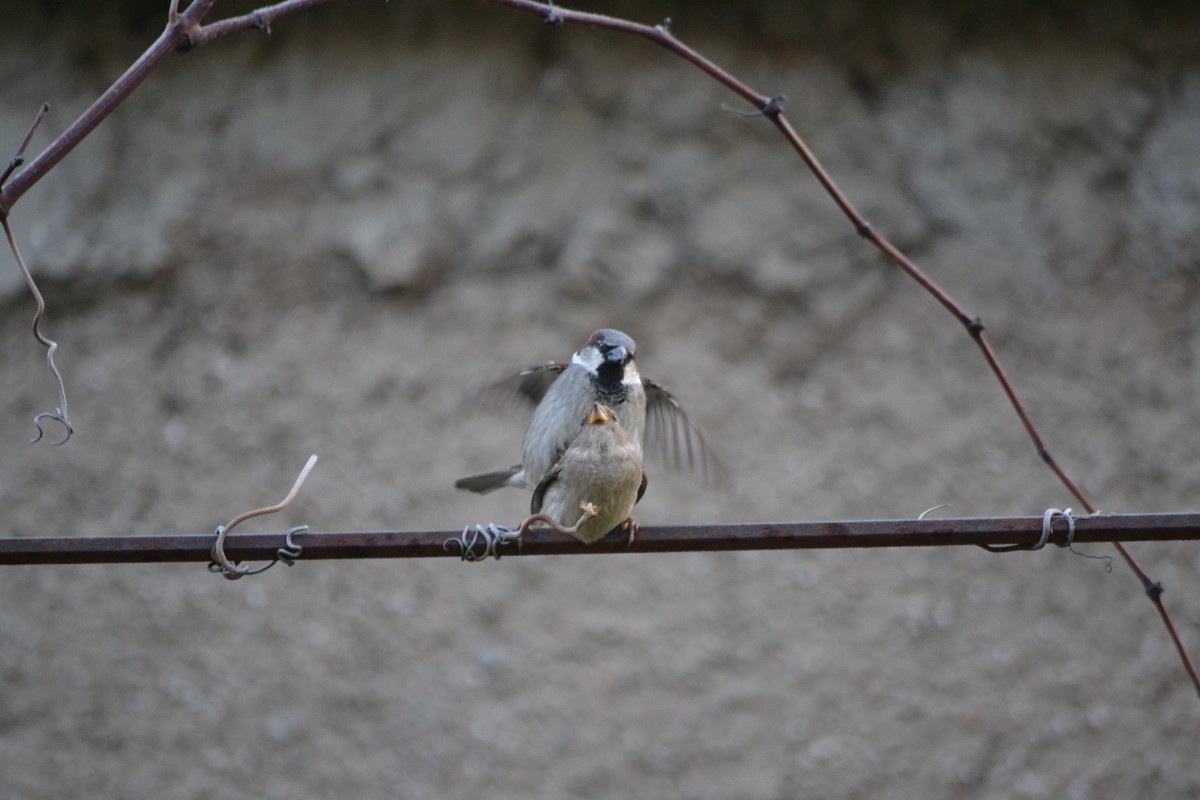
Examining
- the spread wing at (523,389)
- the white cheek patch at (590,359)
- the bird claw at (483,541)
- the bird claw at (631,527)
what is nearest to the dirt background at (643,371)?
the spread wing at (523,389)

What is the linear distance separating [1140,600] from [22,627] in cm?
241

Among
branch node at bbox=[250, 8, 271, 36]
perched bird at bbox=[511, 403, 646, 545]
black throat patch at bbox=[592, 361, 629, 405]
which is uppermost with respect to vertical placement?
black throat patch at bbox=[592, 361, 629, 405]

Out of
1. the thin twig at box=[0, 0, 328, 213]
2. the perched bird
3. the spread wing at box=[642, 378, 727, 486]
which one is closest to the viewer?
the thin twig at box=[0, 0, 328, 213]

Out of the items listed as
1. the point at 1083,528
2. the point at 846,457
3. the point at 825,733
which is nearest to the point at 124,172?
the point at 846,457

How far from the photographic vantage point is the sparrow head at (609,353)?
188 centimetres

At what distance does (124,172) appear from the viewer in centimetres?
273

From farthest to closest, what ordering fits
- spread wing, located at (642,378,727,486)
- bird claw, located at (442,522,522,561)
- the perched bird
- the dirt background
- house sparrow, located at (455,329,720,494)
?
the dirt background
spread wing, located at (642,378,727,486)
house sparrow, located at (455,329,720,494)
the perched bird
bird claw, located at (442,522,522,561)

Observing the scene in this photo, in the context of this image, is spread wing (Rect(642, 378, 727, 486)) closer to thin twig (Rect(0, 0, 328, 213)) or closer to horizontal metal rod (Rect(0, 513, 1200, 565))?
horizontal metal rod (Rect(0, 513, 1200, 565))

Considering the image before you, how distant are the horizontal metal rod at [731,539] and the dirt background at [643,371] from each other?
1.36 meters

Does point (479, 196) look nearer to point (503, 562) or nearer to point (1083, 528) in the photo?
point (503, 562)

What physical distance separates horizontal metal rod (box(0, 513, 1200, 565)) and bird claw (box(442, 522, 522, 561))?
0.08 ft

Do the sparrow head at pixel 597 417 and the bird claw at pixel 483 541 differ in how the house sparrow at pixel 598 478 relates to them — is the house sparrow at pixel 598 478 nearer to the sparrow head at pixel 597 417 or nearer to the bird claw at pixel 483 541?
the sparrow head at pixel 597 417

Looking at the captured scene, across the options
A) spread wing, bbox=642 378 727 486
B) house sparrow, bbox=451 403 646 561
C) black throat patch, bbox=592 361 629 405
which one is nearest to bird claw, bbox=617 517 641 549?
house sparrow, bbox=451 403 646 561

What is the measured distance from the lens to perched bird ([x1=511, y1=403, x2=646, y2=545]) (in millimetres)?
1505
